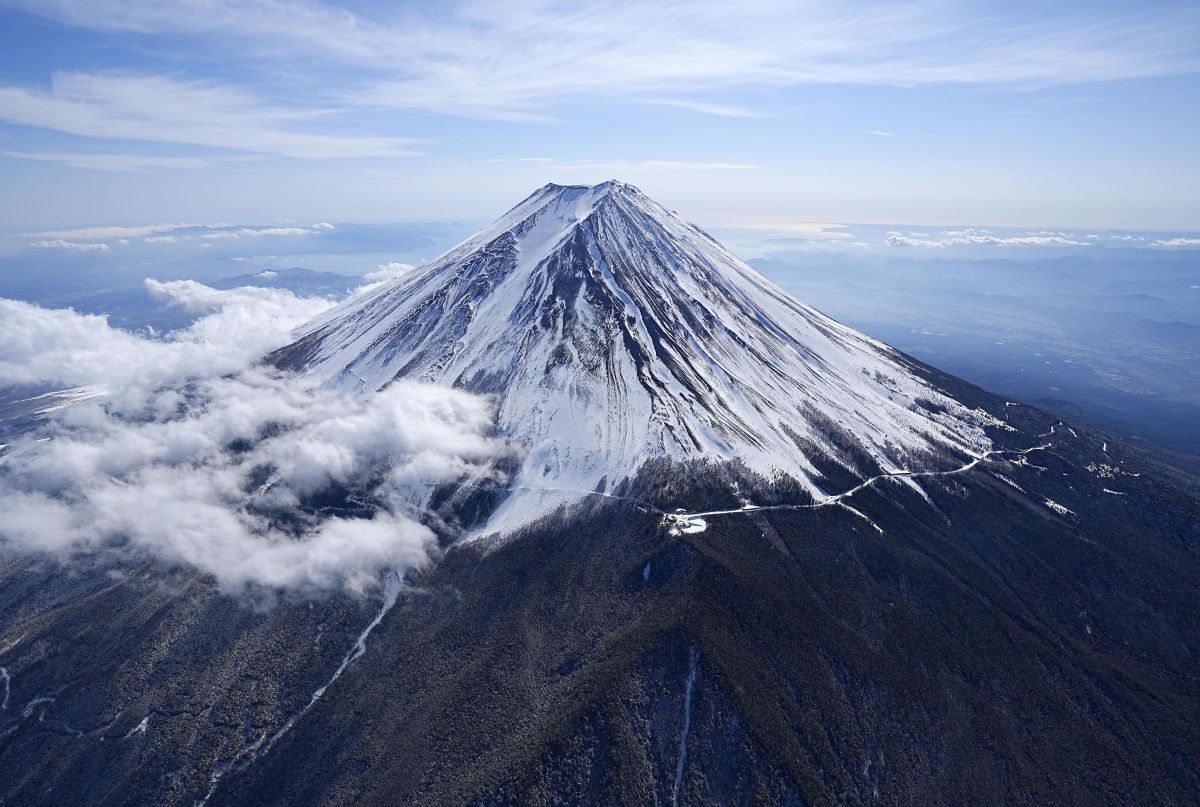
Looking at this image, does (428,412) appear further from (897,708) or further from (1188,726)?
(1188,726)

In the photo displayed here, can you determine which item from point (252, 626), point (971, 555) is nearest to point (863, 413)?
point (971, 555)

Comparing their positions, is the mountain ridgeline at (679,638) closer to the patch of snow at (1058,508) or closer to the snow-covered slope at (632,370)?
the patch of snow at (1058,508)

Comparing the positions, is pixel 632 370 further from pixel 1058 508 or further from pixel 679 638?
pixel 1058 508

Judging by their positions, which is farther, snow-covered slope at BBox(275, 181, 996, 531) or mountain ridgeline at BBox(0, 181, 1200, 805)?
snow-covered slope at BBox(275, 181, 996, 531)

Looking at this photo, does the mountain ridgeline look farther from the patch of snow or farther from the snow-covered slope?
the snow-covered slope

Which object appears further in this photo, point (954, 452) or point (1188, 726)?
point (954, 452)

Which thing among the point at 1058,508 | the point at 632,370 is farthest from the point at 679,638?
the point at 1058,508

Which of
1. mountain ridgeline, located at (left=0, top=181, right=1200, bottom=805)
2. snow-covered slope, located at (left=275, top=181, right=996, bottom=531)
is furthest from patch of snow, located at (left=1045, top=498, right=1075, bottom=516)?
snow-covered slope, located at (left=275, top=181, right=996, bottom=531)
